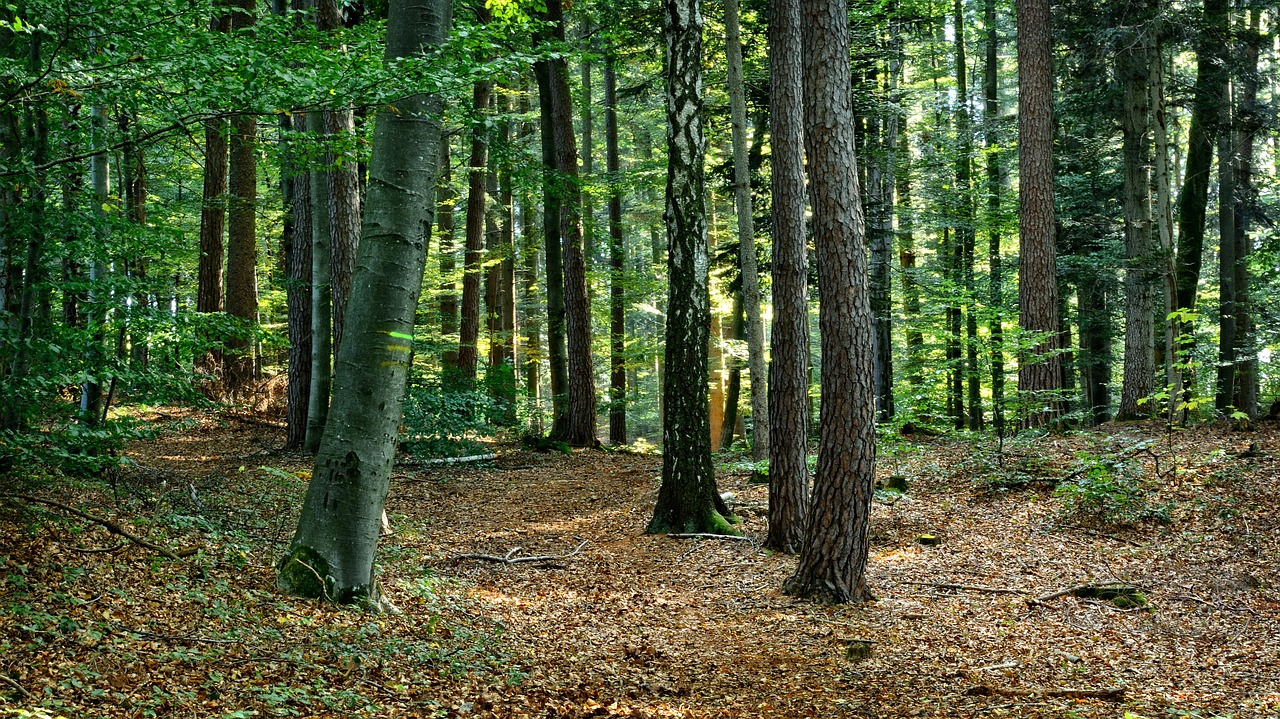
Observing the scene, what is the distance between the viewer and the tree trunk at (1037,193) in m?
12.8

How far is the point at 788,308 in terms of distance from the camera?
8344 millimetres

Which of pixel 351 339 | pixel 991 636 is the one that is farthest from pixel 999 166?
pixel 351 339

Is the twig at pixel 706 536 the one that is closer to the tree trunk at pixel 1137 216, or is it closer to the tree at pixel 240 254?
the tree trunk at pixel 1137 216

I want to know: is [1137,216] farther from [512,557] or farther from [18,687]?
[18,687]

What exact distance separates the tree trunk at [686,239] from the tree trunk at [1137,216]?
9250 millimetres

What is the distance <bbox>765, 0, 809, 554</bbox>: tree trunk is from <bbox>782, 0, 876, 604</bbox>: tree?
186 centimetres

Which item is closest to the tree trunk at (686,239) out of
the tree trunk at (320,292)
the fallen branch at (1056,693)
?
the tree trunk at (320,292)

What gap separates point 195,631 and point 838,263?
497cm

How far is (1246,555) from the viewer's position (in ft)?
24.0

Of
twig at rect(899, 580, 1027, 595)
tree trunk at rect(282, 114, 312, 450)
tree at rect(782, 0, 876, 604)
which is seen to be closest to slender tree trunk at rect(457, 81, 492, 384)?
tree trunk at rect(282, 114, 312, 450)

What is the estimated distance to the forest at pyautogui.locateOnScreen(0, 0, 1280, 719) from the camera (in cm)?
450

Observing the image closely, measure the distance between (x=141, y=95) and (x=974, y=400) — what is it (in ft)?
62.9

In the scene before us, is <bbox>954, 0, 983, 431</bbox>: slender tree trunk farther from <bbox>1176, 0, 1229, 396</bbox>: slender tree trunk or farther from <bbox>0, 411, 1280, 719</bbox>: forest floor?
<bbox>0, 411, 1280, 719</bbox>: forest floor

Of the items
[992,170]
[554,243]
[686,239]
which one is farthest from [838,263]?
[992,170]
